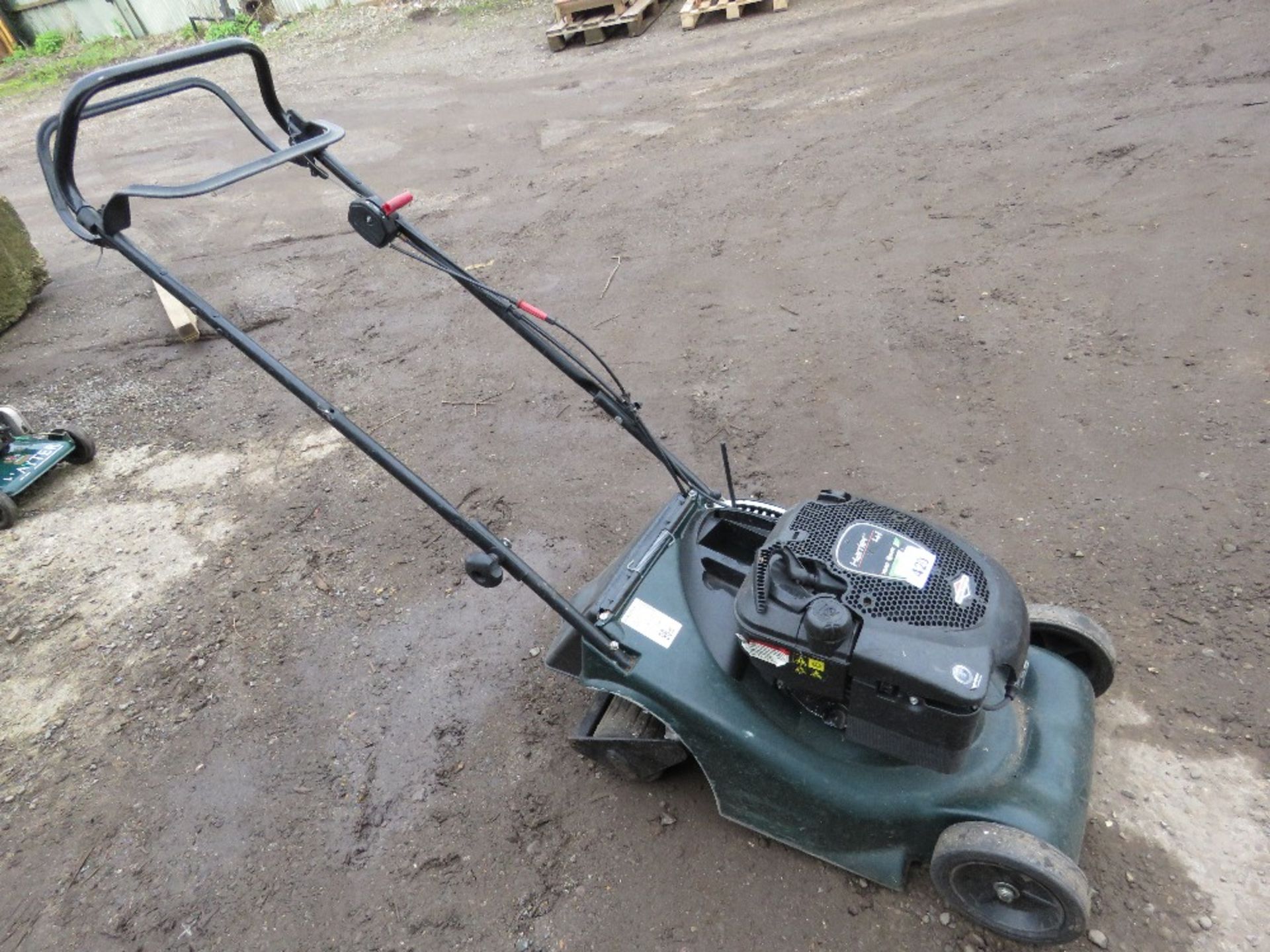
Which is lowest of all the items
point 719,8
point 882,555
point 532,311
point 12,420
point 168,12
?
point 12,420

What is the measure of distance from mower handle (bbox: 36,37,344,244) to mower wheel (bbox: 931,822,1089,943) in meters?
2.17

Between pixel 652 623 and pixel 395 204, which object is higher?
pixel 395 204

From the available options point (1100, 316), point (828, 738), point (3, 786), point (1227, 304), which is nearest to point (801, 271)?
point (1100, 316)

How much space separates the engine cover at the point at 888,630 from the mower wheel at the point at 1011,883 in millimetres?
184

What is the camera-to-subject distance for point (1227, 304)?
3943mm

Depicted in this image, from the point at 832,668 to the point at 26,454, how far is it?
4.54 metres

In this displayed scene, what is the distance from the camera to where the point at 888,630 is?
1819mm

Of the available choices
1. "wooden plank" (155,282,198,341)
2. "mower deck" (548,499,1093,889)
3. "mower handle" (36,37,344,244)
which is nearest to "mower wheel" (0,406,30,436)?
"wooden plank" (155,282,198,341)

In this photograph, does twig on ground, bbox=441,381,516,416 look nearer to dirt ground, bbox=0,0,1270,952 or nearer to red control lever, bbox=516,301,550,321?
dirt ground, bbox=0,0,1270,952

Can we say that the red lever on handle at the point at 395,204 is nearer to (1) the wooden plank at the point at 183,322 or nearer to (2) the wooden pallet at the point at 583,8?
(1) the wooden plank at the point at 183,322

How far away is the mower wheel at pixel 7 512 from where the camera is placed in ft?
13.6

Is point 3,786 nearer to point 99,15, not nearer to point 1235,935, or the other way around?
point 1235,935

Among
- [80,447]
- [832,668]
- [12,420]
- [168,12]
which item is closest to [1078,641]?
[832,668]

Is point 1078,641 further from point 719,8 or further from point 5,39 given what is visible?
point 5,39
